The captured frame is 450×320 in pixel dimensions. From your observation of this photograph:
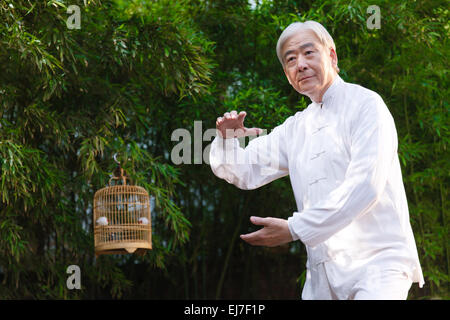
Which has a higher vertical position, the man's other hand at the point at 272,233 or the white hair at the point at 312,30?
the white hair at the point at 312,30

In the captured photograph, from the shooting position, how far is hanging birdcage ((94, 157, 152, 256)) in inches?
159

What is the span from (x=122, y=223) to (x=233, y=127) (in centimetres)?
245

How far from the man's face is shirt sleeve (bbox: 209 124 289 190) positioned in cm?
25

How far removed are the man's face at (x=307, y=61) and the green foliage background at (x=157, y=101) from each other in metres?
2.60

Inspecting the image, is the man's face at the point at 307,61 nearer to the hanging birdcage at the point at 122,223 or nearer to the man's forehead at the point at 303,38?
the man's forehead at the point at 303,38

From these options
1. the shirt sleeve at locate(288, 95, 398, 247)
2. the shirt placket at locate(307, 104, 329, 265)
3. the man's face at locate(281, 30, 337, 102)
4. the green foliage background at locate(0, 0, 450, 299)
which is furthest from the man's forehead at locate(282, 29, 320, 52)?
the green foliage background at locate(0, 0, 450, 299)

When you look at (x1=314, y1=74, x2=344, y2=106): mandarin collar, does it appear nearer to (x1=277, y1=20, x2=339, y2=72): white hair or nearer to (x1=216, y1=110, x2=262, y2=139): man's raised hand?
(x1=277, y1=20, x2=339, y2=72): white hair

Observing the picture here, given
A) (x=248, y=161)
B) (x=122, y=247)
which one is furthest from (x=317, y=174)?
(x=122, y=247)

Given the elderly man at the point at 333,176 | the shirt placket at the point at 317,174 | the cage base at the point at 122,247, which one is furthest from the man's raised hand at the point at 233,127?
the cage base at the point at 122,247

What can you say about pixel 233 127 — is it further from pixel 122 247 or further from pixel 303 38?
pixel 122 247

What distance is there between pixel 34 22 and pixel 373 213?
139 inches

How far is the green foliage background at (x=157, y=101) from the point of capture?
4453 millimetres

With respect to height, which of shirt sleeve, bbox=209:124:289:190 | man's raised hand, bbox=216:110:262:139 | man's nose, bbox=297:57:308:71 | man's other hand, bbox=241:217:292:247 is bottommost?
man's other hand, bbox=241:217:292:247

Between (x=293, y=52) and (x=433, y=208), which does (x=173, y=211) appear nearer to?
(x=433, y=208)
